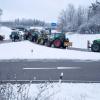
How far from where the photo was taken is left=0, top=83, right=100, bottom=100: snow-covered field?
336 inches

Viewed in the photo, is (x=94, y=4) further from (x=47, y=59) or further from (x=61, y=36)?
(x=47, y=59)

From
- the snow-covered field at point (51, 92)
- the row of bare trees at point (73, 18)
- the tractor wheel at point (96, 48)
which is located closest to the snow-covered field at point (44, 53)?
the tractor wheel at point (96, 48)

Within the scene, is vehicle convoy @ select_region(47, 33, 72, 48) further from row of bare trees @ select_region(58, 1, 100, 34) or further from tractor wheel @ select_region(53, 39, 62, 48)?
row of bare trees @ select_region(58, 1, 100, 34)

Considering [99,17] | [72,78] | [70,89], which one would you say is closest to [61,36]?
[72,78]

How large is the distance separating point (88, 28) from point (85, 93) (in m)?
72.9

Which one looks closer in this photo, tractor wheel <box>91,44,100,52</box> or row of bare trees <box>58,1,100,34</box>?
tractor wheel <box>91,44,100,52</box>

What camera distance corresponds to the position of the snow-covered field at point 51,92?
852 cm

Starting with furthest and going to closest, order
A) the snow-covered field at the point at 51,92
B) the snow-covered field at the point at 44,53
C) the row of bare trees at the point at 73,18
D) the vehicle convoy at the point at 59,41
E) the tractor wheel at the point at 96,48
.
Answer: the row of bare trees at the point at 73,18 < the vehicle convoy at the point at 59,41 < the tractor wheel at the point at 96,48 < the snow-covered field at the point at 44,53 < the snow-covered field at the point at 51,92

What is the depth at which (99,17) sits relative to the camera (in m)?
79.4

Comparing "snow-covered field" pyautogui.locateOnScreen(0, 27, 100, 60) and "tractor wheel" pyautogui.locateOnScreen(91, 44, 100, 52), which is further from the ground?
"tractor wheel" pyautogui.locateOnScreen(91, 44, 100, 52)

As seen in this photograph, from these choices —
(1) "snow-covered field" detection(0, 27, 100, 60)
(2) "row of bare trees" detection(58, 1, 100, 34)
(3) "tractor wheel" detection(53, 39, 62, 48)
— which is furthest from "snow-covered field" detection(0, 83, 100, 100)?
(2) "row of bare trees" detection(58, 1, 100, 34)

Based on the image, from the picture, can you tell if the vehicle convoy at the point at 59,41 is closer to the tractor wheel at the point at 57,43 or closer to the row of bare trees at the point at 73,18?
the tractor wheel at the point at 57,43

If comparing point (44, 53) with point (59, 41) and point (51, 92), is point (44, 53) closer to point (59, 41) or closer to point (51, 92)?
point (59, 41)

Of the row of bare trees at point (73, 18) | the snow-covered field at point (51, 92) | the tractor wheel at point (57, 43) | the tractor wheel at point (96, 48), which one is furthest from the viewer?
the row of bare trees at point (73, 18)
